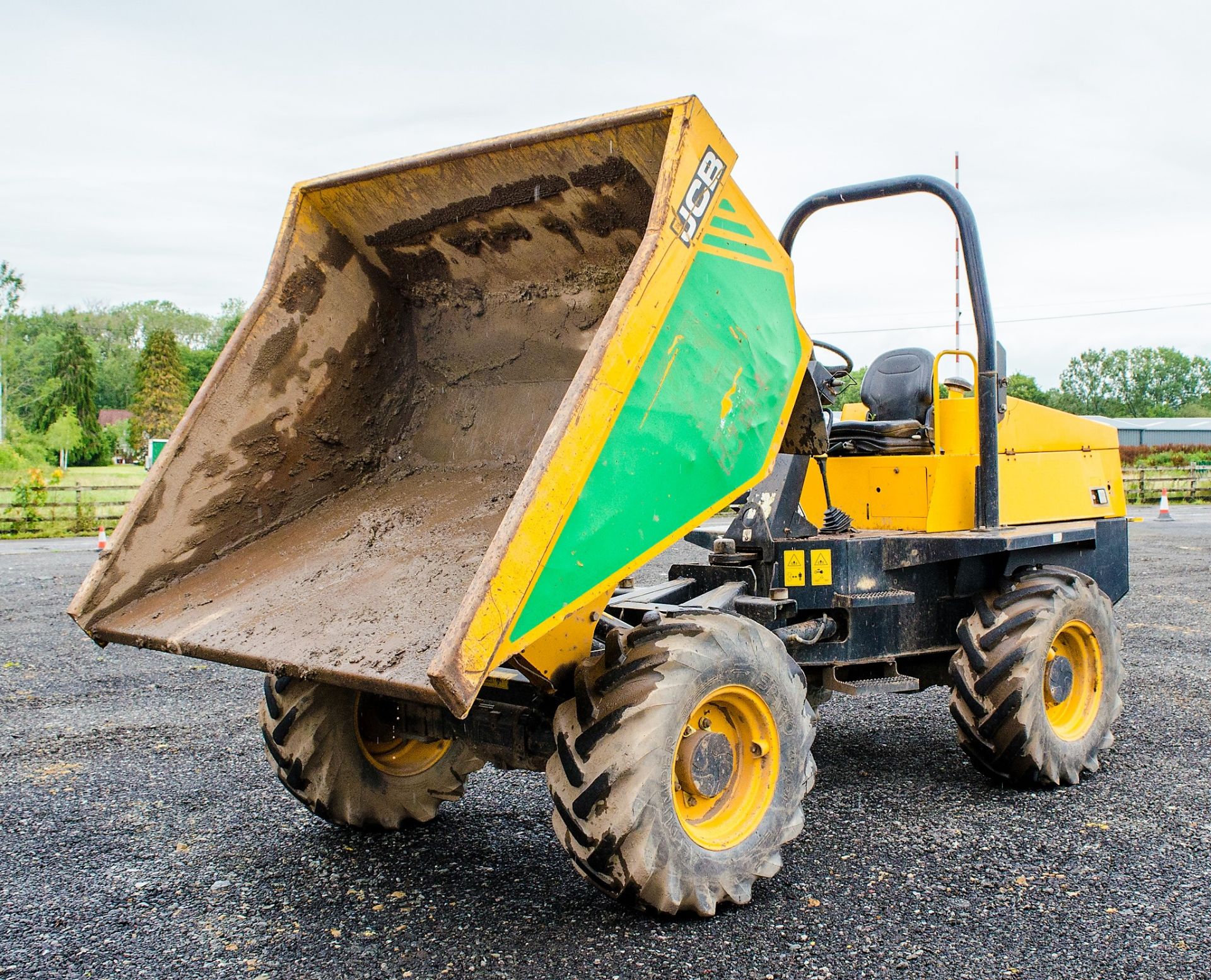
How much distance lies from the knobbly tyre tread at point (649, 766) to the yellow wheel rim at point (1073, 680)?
2034 millimetres

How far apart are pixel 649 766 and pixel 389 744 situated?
1585mm

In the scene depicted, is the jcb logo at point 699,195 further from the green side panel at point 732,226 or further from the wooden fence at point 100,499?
the wooden fence at point 100,499

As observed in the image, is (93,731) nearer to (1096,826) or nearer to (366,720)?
(366,720)

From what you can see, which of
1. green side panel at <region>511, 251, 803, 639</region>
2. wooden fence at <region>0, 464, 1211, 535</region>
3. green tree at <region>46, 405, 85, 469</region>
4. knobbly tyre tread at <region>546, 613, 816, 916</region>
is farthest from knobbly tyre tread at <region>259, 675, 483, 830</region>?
green tree at <region>46, 405, 85, 469</region>

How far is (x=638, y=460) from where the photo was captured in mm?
3127

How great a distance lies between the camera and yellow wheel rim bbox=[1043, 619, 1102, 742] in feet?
15.9

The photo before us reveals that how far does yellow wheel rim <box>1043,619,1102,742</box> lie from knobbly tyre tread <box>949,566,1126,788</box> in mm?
88

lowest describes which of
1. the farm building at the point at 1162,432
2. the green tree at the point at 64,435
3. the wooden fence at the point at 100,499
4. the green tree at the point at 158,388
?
the wooden fence at the point at 100,499

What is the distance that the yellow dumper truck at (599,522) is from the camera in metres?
3.07

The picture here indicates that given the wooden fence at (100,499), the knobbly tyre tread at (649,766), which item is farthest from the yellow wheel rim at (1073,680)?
the wooden fence at (100,499)

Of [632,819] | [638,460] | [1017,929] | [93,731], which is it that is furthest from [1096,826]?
[93,731]

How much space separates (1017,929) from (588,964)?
1.32 meters

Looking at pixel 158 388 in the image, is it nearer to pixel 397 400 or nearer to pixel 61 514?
pixel 61 514

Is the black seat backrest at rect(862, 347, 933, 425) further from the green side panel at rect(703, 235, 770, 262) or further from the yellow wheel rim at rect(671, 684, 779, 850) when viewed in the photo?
the yellow wheel rim at rect(671, 684, 779, 850)
